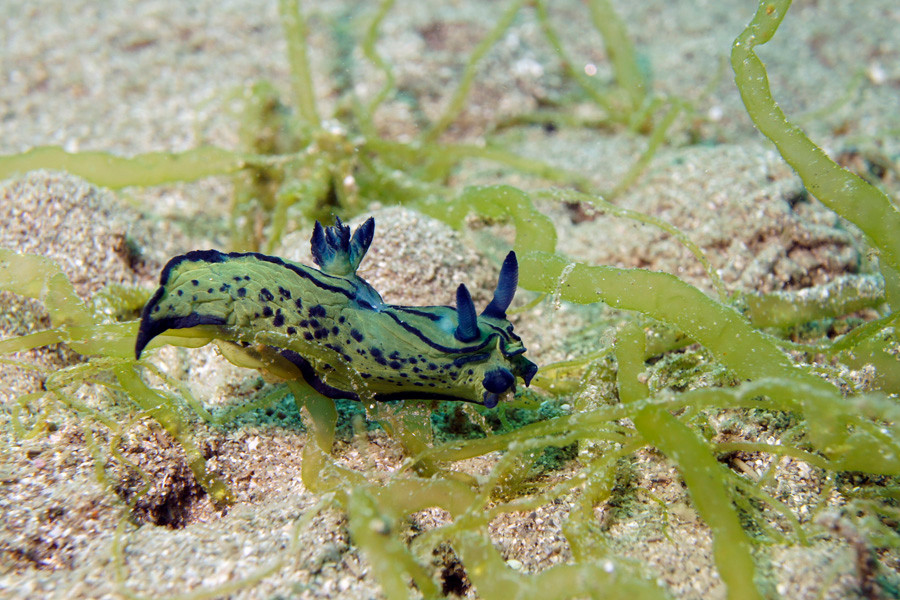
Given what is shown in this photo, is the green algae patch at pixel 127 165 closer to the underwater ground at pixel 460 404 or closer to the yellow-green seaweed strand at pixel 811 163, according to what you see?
the underwater ground at pixel 460 404

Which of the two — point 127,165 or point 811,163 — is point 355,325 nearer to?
point 811,163

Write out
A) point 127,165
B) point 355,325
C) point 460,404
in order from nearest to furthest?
point 355,325 → point 460,404 → point 127,165

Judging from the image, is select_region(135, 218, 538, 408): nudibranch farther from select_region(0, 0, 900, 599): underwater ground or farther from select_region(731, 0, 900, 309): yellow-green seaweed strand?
select_region(731, 0, 900, 309): yellow-green seaweed strand

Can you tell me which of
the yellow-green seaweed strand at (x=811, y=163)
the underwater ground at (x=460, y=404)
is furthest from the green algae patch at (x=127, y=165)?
the yellow-green seaweed strand at (x=811, y=163)

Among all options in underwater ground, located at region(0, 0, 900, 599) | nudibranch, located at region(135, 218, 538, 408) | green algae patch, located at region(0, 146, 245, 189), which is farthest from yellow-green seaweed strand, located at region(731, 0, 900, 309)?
green algae patch, located at region(0, 146, 245, 189)

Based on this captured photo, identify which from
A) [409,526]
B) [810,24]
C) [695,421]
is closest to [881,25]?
[810,24]

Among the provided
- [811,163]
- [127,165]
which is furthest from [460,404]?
[127,165]
